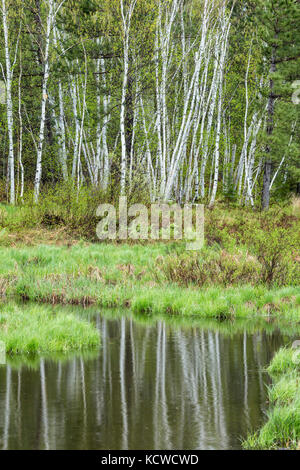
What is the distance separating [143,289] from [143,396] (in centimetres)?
603

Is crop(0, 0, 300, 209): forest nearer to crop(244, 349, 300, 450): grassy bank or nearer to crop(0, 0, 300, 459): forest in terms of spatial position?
crop(0, 0, 300, 459): forest

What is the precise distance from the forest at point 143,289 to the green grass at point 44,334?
0.09 feet

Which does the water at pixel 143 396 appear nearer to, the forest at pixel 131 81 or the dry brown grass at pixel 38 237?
the dry brown grass at pixel 38 237

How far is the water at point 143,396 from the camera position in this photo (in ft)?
18.0

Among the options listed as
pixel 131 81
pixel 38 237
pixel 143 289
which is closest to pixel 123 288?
pixel 143 289

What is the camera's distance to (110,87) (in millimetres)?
24938

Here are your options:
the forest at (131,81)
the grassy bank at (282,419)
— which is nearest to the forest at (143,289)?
the grassy bank at (282,419)

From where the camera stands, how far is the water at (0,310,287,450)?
548 cm

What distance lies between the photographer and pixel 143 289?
12.7 meters

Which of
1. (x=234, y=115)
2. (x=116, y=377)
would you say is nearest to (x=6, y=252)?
(x=116, y=377)

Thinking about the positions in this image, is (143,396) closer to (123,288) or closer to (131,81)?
(123,288)

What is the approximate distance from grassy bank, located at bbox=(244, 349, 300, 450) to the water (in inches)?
6.6

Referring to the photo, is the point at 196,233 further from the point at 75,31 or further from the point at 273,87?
the point at 75,31

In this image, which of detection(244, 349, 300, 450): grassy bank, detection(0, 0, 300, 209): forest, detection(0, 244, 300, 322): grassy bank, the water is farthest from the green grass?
detection(0, 0, 300, 209): forest
